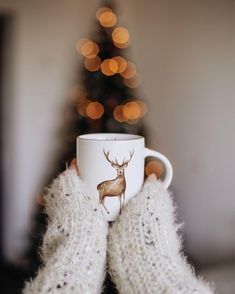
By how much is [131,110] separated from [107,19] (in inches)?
19.4

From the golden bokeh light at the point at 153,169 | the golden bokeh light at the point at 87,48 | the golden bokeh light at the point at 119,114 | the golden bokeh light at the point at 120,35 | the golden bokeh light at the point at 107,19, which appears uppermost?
the golden bokeh light at the point at 107,19

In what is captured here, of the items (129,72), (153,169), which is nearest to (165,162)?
(153,169)

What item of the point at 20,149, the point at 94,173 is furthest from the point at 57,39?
the point at 94,173

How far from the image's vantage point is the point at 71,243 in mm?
477

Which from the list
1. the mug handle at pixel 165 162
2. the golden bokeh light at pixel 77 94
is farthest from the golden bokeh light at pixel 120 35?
the mug handle at pixel 165 162

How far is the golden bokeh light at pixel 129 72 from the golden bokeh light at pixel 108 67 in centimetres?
7

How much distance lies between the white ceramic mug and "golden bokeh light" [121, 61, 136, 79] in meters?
1.61

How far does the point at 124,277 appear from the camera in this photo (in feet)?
1.58

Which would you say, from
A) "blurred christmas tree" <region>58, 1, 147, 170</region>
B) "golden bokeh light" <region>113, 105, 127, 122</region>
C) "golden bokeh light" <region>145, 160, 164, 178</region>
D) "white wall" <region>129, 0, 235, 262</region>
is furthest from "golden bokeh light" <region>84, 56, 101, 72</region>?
"golden bokeh light" <region>145, 160, 164, 178</region>

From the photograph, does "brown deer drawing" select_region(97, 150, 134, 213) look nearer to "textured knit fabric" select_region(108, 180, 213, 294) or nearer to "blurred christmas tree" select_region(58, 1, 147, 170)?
"textured knit fabric" select_region(108, 180, 213, 294)

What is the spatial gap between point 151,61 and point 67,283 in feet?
6.59

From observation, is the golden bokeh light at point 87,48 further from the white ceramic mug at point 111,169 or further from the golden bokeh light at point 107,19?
the white ceramic mug at point 111,169

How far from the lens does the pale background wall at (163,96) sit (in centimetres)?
197

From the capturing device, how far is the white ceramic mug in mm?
512
